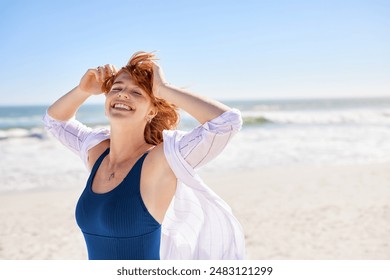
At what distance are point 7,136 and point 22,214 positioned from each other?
36.0 feet

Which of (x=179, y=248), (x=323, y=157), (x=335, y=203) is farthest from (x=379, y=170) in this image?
(x=179, y=248)

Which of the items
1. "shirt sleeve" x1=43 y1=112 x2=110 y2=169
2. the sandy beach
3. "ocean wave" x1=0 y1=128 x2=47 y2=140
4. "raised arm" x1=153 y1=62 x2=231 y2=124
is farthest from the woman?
"ocean wave" x1=0 y1=128 x2=47 y2=140

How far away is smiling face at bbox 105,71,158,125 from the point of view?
1.51 meters

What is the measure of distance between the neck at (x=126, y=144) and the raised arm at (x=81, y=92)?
0.24 m

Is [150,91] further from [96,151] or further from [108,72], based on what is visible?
[96,151]

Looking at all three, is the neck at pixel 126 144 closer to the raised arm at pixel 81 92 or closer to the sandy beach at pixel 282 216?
the raised arm at pixel 81 92

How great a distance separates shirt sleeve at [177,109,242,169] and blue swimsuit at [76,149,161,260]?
23 centimetres

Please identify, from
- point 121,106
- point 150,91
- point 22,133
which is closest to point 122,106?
point 121,106

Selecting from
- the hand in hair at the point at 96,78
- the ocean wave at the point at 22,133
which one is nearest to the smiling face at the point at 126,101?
the hand in hair at the point at 96,78

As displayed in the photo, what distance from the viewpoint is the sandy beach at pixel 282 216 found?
3.90 meters

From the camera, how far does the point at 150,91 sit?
5.13ft

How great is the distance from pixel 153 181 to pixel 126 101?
11.9 inches
